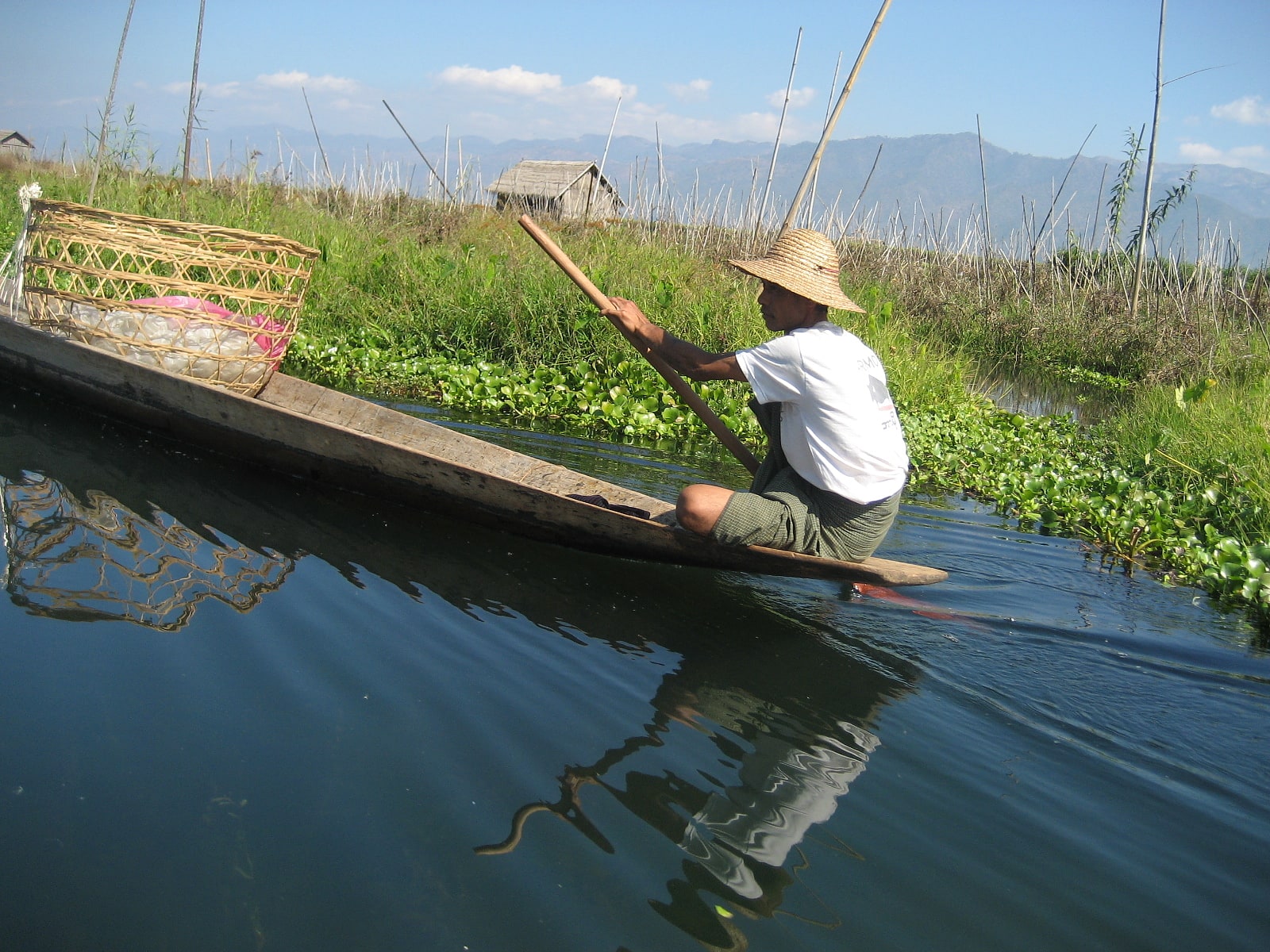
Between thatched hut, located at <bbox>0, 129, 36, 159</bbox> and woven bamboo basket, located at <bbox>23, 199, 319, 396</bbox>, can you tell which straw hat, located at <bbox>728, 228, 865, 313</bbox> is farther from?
thatched hut, located at <bbox>0, 129, 36, 159</bbox>

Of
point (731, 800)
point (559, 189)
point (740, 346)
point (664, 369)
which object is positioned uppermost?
point (559, 189)

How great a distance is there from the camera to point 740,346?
6.64m

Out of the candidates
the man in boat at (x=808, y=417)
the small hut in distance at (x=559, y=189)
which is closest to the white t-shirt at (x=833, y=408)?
the man in boat at (x=808, y=417)

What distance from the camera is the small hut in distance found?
18.3 meters

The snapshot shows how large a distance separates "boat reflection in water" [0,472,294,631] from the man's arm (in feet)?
4.62

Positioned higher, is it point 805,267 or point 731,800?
point 805,267

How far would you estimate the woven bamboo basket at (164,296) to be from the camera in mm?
4051

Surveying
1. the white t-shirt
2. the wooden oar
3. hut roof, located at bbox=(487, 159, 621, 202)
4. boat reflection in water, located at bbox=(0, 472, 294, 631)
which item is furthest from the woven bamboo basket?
hut roof, located at bbox=(487, 159, 621, 202)

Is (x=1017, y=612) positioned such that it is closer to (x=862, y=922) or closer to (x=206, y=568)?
(x=862, y=922)

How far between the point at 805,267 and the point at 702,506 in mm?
844

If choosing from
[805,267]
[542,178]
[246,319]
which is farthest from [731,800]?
[542,178]

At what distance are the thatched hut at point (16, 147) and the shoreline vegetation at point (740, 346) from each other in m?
12.1

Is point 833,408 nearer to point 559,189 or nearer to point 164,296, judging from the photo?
point 164,296

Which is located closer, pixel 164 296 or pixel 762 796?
pixel 762 796
